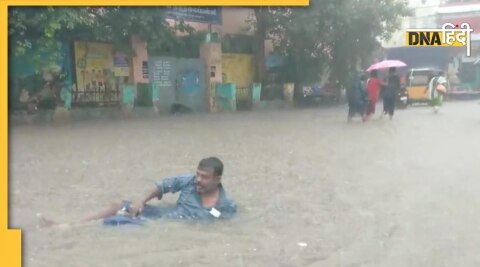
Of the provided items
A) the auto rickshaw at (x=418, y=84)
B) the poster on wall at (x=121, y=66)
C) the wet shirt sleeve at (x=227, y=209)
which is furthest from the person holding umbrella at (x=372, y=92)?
the wet shirt sleeve at (x=227, y=209)

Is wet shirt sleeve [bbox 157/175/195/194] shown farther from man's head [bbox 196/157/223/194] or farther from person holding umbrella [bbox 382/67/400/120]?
person holding umbrella [bbox 382/67/400/120]

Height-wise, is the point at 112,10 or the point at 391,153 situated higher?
the point at 112,10

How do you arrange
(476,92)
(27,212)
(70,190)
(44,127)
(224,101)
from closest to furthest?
(27,212)
(70,190)
(44,127)
(224,101)
(476,92)

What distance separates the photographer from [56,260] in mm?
5195

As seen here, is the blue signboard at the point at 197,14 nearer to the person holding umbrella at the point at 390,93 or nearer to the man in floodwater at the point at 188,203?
the person holding umbrella at the point at 390,93

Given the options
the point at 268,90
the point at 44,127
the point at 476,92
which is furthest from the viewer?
the point at 476,92

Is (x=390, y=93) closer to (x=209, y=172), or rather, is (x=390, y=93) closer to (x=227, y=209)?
(x=227, y=209)

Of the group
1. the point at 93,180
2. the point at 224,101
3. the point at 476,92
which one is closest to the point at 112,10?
the point at 224,101

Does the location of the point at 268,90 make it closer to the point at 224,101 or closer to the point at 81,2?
the point at 224,101

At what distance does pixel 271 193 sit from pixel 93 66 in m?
13.5

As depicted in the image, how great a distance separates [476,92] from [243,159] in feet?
93.2

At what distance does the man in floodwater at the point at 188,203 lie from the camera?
6.04 m

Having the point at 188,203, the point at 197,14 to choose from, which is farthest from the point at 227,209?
the point at 197,14

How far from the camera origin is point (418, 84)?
1132 inches
